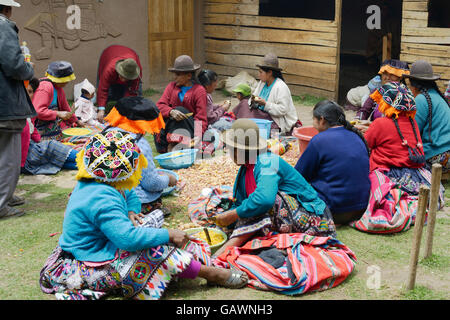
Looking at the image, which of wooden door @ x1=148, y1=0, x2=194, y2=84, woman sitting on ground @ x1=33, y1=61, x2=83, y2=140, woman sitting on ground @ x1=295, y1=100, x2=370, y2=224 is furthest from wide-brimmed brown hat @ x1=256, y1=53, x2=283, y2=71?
wooden door @ x1=148, y1=0, x2=194, y2=84

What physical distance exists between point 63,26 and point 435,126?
6.85 metres

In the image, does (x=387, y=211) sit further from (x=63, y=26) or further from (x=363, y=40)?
(x=363, y=40)

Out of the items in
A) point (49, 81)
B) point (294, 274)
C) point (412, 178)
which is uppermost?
point (49, 81)

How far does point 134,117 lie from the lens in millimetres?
4898

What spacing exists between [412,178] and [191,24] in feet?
27.1

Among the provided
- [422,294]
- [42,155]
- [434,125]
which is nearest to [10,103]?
[42,155]

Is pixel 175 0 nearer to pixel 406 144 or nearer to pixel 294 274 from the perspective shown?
pixel 406 144

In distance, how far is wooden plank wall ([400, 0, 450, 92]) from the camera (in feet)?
29.4

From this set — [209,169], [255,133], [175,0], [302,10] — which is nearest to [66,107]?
[209,169]

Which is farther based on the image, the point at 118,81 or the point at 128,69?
the point at 118,81

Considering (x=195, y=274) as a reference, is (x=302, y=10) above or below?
above

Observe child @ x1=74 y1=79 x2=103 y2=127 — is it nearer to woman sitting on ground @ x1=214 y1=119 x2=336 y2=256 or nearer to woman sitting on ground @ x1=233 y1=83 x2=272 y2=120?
woman sitting on ground @ x1=233 y1=83 x2=272 y2=120

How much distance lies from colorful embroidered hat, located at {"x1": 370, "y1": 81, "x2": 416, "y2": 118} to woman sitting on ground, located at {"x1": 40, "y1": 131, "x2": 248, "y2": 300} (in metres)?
2.74

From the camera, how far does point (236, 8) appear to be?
39.8 feet
